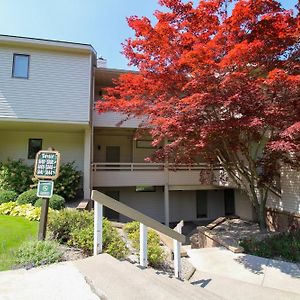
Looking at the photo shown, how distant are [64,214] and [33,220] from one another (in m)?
2.70

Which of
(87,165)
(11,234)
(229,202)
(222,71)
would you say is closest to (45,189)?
(11,234)

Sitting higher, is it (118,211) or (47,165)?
(47,165)

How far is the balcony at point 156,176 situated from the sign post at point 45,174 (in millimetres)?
8806

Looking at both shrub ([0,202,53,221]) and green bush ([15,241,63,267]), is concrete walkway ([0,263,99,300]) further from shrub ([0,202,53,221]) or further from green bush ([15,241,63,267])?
shrub ([0,202,53,221])

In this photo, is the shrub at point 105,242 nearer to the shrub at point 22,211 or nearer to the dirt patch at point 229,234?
the shrub at point 22,211

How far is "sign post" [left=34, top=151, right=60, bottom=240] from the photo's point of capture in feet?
16.7

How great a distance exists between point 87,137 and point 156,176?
4.29 m

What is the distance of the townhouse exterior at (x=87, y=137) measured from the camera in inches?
484

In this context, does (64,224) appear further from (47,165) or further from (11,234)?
(11,234)

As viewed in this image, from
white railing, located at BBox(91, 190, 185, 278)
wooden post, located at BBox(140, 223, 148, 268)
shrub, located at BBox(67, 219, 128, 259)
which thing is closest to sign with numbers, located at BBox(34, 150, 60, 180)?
shrub, located at BBox(67, 219, 128, 259)

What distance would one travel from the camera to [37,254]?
4344 mm

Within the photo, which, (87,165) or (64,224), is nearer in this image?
(64,224)

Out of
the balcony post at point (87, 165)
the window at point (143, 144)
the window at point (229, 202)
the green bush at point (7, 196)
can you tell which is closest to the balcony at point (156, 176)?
the balcony post at point (87, 165)

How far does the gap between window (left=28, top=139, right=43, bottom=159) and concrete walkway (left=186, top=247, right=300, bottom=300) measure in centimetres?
1099
